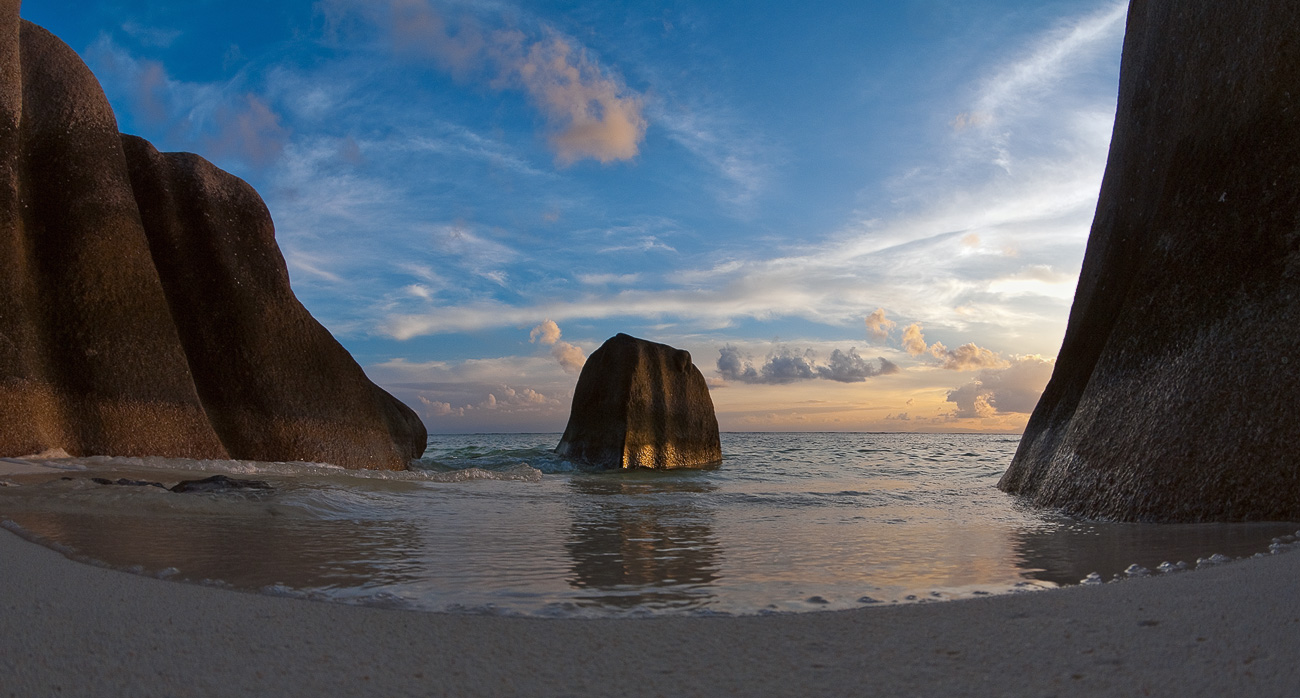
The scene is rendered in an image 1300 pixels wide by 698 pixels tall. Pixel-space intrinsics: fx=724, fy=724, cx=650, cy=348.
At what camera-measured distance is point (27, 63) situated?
898cm

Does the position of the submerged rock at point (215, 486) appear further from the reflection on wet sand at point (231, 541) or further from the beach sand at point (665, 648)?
the beach sand at point (665, 648)

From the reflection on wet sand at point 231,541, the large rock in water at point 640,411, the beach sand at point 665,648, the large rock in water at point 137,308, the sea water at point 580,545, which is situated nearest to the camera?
the beach sand at point 665,648

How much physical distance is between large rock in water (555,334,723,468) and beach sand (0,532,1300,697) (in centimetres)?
1325

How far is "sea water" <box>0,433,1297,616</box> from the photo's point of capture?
8.95ft

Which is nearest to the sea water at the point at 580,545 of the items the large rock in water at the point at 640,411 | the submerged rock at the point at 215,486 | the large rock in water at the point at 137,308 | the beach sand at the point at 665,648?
the submerged rock at the point at 215,486

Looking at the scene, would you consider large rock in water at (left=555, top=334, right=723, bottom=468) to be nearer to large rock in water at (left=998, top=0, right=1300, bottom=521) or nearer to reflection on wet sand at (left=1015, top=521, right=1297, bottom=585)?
large rock in water at (left=998, top=0, right=1300, bottom=521)

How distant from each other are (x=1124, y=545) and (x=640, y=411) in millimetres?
12502

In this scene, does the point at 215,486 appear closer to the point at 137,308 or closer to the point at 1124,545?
the point at 137,308

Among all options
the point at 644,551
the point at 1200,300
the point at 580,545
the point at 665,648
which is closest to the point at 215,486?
the point at 580,545

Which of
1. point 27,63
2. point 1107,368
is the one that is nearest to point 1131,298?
point 1107,368

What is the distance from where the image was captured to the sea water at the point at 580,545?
8.95ft

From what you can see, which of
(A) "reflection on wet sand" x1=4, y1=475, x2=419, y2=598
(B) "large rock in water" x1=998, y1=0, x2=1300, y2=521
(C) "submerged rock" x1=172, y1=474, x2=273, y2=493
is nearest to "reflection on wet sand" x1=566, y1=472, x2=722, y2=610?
(A) "reflection on wet sand" x1=4, y1=475, x2=419, y2=598

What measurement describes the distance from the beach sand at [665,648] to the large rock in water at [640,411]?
13.3 m

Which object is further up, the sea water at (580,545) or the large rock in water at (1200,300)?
the large rock in water at (1200,300)
